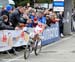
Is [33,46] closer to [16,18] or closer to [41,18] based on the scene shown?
[16,18]

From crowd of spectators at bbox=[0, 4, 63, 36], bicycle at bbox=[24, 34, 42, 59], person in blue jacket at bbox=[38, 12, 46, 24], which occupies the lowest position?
bicycle at bbox=[24, 34, 42, 59]

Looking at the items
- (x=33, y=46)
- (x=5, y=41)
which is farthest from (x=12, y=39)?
(x=33, y=46)

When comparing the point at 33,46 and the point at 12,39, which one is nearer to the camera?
the point at 33,46

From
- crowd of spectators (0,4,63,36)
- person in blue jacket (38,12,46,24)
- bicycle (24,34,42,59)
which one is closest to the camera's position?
bicycle (24,34,42,59)

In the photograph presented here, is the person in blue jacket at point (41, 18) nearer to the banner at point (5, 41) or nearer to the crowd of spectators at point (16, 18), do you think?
the crowd of spectators at point (16, 18)

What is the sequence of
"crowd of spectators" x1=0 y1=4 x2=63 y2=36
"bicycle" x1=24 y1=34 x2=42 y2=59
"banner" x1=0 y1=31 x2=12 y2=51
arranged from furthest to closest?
"crowd of spectators" x1=0 y1=4 x2=63 y2=36 < "banner" x1=0 y1=31 x2=12 y2=51 < "bicycle" x1=24 y1=34 x2=42 y2=59

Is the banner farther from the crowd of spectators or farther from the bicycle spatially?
the bicycle

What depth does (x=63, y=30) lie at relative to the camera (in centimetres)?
2659

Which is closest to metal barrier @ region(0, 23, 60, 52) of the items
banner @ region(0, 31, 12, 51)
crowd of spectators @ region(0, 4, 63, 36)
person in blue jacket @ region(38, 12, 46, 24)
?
banner @ region(0, 31, 12, 51)

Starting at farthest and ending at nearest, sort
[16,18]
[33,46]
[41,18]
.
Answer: [41,18] → [16,18] → [33,46]

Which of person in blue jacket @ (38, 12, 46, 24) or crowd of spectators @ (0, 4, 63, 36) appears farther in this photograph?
person in blue jacket @ (38, 12, 46, 24)

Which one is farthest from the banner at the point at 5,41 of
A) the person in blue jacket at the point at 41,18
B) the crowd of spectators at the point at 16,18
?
the person in blue jacket at the point at 41,18

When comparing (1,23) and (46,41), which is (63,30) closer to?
(46,41)

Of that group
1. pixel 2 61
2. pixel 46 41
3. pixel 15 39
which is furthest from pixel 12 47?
pixel 46 41
